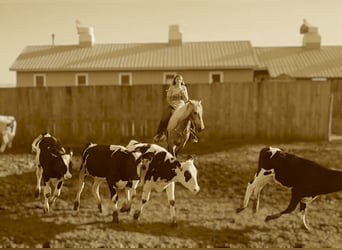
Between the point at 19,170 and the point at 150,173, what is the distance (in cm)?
286

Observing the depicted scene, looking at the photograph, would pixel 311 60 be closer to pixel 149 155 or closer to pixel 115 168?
pixel 149 155

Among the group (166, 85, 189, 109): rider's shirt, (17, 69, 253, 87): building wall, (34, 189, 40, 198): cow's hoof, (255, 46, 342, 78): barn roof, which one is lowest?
(34, 189, 40, 198): cow's hoof

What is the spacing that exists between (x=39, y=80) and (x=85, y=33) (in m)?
3.96

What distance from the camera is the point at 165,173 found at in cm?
366

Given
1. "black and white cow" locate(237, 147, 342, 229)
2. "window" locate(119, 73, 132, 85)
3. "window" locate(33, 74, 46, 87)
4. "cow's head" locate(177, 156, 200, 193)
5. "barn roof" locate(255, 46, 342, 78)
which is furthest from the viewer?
"window" locate(119, 73, 132, 85)

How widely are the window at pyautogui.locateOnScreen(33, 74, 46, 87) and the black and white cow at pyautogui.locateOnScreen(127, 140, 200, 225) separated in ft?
15.2

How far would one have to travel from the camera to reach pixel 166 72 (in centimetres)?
832

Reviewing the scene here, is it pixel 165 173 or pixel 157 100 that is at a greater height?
pixel 157 100

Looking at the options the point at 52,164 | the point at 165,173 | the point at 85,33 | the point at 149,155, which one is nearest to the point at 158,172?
the point at 165,173

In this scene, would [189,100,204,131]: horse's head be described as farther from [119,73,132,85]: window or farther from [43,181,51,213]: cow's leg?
[119,73,132,85]: window

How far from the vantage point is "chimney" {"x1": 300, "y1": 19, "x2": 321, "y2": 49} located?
409 centimetres

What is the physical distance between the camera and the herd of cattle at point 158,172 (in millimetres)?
3504

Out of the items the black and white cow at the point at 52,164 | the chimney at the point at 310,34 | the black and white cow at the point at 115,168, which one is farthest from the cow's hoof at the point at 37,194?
the chimney at the point at 310,34

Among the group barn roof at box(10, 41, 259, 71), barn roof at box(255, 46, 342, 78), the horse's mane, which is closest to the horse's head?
the horse's mane
